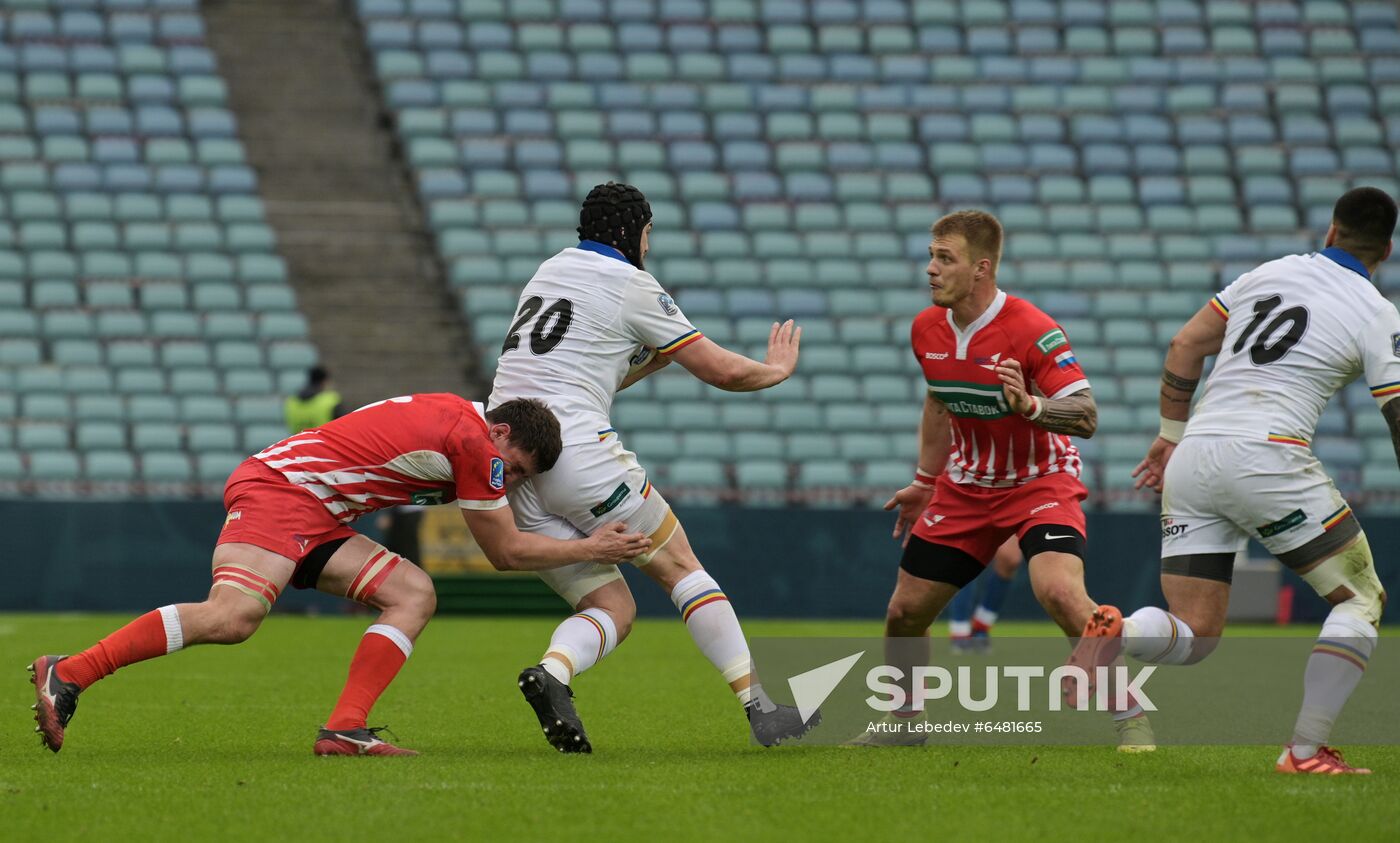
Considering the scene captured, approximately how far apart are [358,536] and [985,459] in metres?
2.45

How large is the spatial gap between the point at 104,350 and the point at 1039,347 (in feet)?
44.1

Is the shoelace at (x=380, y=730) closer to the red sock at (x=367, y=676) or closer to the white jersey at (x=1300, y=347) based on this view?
the red sock at (x=367, y=676)

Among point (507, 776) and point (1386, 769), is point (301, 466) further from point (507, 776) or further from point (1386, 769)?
point (1386, 769)

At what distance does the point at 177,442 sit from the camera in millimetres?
16688

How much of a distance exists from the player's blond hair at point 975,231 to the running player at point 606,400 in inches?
28.7

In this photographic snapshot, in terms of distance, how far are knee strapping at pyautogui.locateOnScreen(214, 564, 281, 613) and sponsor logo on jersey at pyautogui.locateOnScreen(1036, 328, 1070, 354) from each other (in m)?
2.99

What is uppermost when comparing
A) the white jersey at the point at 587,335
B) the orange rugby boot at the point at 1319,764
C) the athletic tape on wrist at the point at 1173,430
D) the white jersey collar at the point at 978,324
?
the white jersey at the point at 587,335

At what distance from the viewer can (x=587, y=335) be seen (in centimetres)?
638

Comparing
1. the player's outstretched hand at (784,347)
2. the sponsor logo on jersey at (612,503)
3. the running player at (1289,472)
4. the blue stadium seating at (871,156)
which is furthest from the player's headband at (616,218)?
the blue stadium seating at (871,156)

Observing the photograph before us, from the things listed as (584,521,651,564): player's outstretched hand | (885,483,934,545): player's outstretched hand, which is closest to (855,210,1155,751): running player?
(885,483,934,545): player's outstretched hand

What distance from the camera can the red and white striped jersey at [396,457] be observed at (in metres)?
6.02

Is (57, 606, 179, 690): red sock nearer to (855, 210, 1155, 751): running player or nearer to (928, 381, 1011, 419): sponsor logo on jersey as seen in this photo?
(855, 210, 1155, 751): running player

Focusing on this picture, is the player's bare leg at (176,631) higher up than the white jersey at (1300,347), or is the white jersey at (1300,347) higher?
the white jersey at (1300,347)

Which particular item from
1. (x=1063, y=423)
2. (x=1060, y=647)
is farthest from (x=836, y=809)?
(x=1060, y=647)
